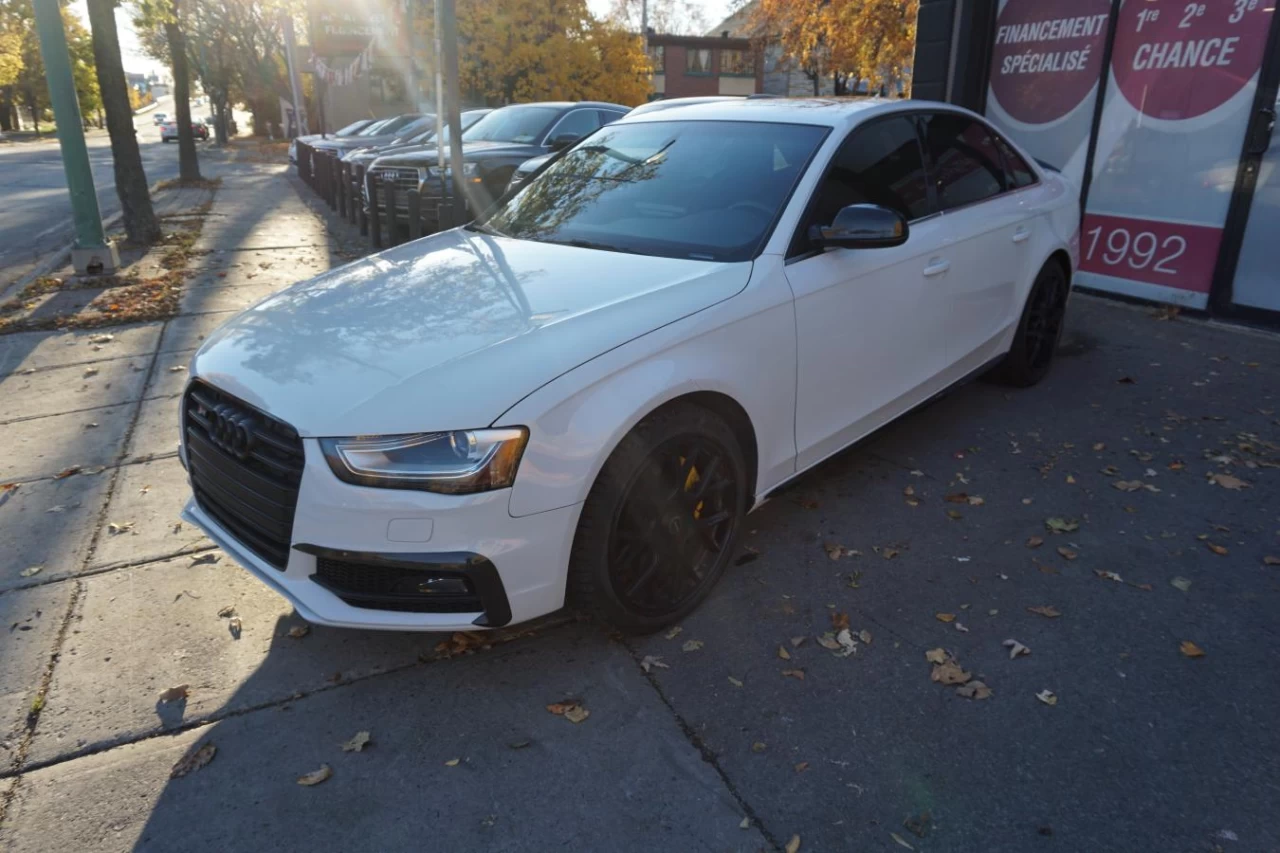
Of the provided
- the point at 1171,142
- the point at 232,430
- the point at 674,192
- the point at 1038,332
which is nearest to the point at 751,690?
the point at 232,430

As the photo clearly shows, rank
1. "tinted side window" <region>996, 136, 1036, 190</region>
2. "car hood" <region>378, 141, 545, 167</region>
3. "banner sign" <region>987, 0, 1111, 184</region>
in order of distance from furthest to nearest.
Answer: "car hood" <region>378, 141, 545, 167</region> → "banner sign" <region>987, 0, 1111, 184</region> → "tinted side window" <region>996, 136, 1036, 190</region>

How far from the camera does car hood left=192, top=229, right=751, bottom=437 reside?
2504 mm

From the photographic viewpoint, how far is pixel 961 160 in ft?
14.6

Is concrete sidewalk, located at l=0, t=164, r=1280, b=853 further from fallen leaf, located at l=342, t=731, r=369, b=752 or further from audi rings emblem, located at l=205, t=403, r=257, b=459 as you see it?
audi rings emblem, located at l=205, t=403, r=257, b=459

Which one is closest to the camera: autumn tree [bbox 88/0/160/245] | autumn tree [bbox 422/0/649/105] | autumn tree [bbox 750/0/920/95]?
autumn tree [bbox 88/0/160/245]

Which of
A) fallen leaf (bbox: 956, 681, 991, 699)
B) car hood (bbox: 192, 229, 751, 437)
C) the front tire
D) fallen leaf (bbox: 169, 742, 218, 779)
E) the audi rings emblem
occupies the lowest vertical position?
fallen leaf (bbox: 169, 742, 218, 779)

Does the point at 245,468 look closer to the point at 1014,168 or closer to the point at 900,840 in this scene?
the point at 900,840

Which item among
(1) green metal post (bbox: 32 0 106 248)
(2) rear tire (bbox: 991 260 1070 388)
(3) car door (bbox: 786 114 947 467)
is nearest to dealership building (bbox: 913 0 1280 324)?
(2) rear tire (bbox: 991 260 1070 388)

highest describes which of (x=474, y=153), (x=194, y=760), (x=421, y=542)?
(x=474, y=153)

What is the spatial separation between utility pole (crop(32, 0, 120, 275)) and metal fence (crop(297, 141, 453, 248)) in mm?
2850

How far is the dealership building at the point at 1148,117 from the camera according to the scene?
20.9 feet

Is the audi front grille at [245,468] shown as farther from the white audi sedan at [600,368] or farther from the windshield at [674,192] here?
the windshield at [674,192]

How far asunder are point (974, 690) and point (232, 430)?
8.16 ft

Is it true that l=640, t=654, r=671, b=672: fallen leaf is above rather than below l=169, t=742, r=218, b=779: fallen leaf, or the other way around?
above
